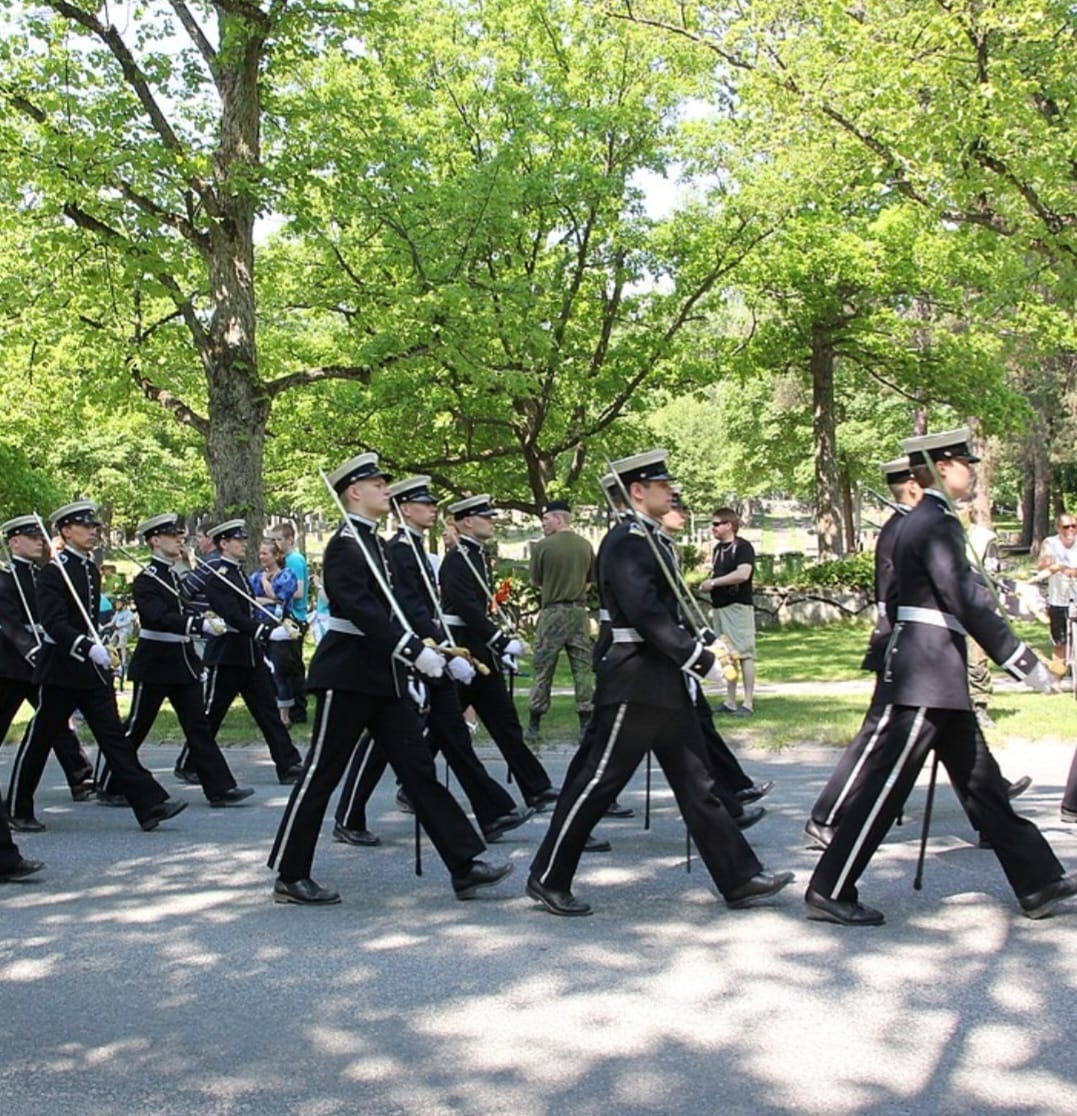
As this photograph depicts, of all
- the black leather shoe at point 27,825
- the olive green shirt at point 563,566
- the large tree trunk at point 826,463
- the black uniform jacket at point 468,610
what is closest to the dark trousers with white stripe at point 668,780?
the black uniform jacket at point 468,610

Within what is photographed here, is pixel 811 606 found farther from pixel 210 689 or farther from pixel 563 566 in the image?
pixel 210 689

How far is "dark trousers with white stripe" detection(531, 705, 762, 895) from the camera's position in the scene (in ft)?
19.9

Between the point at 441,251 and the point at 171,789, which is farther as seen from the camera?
the point at 441,251

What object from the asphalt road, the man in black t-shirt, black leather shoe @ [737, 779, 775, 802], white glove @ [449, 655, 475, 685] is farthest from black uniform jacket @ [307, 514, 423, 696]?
the man in black t-shirt

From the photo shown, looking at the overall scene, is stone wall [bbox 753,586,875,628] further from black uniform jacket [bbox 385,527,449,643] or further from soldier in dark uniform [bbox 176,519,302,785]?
black uniform jacket [bbox 385,527,449,643]

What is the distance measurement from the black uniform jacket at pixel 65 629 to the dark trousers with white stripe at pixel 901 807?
478cm

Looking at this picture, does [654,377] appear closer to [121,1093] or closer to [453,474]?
[453,474]

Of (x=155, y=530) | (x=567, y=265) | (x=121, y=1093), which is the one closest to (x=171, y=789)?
(x=155, y=530)

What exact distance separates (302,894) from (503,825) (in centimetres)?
167

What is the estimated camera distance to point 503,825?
7.86 meters

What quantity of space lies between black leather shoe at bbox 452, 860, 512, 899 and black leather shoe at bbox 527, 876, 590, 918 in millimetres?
268

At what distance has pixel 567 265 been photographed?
2397 cm

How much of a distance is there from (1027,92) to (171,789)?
11.8 meters

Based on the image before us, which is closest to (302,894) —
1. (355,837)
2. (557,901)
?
(557,901)
